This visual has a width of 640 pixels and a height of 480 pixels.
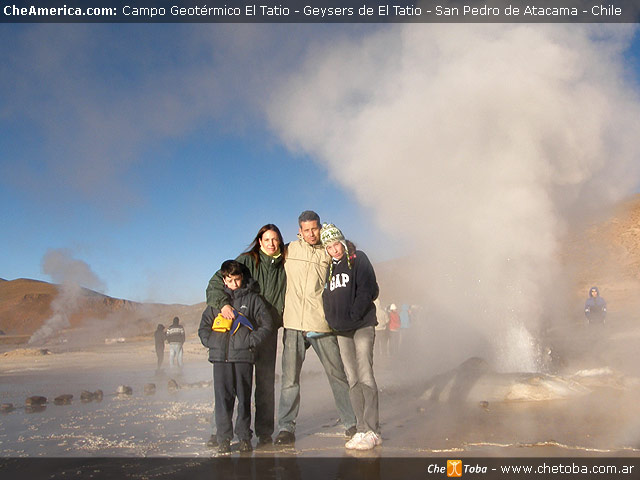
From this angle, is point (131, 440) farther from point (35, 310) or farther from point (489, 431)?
point (35, 310)

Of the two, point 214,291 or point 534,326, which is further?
point 534,326

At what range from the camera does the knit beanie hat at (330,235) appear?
4266 millimetres

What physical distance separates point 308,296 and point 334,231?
58 centimetres

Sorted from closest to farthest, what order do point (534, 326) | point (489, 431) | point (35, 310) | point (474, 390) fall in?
1. point (489, 431)
2. point (474, 390)
3. point (534, 326)
4. point (35, 310)

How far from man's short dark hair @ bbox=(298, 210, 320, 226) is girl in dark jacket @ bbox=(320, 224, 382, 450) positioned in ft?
0.77

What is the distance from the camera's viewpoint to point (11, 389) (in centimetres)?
956

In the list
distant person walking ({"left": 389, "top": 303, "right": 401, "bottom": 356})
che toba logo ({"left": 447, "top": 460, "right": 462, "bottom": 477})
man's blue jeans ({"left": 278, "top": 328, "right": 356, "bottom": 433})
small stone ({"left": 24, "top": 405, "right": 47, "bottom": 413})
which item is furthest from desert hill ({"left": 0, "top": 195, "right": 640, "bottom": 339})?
che toba logo ({"left": 447, "top": 460, "right": 462, "bottom": 477})

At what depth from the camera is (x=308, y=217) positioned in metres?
4.51

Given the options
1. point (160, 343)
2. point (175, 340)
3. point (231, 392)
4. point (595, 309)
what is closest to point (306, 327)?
point (231, 392)

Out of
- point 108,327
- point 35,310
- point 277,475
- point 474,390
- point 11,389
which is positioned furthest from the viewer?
point 35,310

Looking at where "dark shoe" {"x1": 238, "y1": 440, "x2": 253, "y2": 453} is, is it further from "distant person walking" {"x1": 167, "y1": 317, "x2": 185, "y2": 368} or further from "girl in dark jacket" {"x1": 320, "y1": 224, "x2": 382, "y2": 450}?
"distant person walking" {"x1": 167, "y1": 317, "x2": 185, "y2": 368}

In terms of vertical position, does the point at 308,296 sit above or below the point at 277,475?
above

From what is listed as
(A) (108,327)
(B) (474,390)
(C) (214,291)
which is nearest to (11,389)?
(C) (214,291)

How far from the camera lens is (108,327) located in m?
42.1
